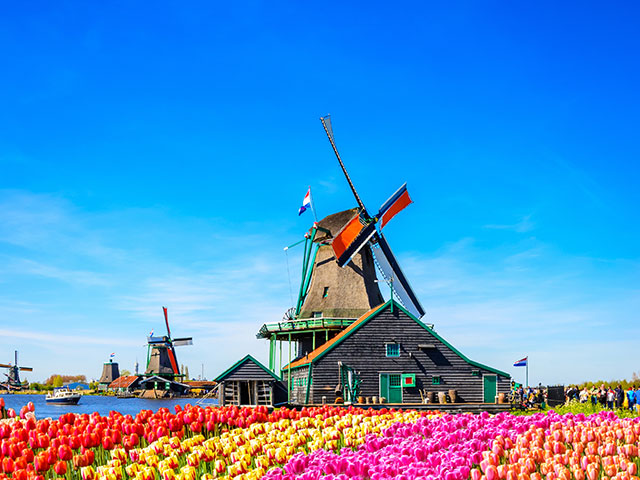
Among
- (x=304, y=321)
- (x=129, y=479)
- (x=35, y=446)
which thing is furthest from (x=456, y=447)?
(x=304, y=321)

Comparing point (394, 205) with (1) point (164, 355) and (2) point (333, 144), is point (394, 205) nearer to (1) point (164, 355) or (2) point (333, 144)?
(2) point (333, 144)

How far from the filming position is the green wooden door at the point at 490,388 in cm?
2983

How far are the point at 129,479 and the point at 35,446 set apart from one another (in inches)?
86.9

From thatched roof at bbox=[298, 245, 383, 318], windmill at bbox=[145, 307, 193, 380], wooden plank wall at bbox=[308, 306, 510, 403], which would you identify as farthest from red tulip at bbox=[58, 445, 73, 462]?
windmill at bbox=[145, 307, 193, 380]

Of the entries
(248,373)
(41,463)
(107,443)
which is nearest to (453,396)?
(248,373)

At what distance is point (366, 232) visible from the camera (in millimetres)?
35219

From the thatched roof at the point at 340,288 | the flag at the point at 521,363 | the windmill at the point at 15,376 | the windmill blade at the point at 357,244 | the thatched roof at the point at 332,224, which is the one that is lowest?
the windmill at the point at 15,376

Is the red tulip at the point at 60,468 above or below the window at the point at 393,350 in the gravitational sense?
below

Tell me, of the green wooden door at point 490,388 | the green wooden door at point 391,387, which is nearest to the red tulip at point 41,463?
the green wooden door at point 391,387

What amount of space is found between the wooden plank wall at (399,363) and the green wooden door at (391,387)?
20 cm

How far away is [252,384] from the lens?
107ft

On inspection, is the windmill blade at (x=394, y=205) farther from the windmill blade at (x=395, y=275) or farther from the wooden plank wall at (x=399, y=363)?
the wooden plank wall at (x=399, y=363)

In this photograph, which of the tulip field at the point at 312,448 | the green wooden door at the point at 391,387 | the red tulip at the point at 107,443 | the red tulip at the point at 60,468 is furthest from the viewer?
the green wooden door at the point at 391,387

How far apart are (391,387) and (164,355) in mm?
64541
